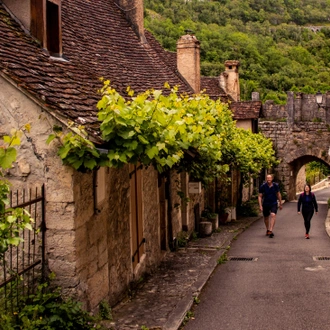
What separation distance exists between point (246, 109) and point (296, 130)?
4.98 metres

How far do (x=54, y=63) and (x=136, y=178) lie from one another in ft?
8.02

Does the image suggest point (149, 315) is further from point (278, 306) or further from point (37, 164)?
point (37, 164)

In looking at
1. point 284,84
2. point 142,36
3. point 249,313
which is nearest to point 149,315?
point 249,313

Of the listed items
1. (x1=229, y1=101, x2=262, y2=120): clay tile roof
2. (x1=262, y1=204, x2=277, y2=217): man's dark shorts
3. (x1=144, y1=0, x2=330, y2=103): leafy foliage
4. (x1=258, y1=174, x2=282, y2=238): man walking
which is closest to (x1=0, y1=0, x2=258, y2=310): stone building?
(x1=258, y1=174, x2=282, y2=238): man walking

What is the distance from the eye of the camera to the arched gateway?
3045 centimetres

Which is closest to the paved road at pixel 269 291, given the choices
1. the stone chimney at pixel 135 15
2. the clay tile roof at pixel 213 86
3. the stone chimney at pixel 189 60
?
the stone chimney at pixel 189 60

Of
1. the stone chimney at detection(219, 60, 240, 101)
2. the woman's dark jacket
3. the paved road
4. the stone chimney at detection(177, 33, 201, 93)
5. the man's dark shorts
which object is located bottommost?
the paved road

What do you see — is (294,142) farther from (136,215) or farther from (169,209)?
(136,215)

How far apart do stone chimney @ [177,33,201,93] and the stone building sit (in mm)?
4613

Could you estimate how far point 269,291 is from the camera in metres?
8.46

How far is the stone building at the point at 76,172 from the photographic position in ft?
19.6

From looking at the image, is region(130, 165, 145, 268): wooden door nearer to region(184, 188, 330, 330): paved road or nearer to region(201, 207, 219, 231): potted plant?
region(184, 188, 330, 330): paved road

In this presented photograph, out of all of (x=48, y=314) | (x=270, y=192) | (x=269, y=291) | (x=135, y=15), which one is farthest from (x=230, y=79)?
(x=48, y=314)

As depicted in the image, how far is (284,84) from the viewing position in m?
58.9
